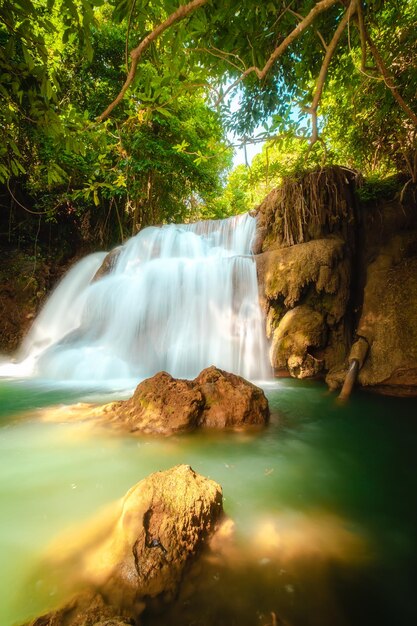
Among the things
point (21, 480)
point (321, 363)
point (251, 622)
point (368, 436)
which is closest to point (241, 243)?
point (321, 363)

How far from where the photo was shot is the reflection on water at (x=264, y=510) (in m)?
1.39

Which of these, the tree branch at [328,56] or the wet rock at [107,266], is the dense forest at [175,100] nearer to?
the tree branch at [328,56]

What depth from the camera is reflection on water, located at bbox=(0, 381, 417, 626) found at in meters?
1.39

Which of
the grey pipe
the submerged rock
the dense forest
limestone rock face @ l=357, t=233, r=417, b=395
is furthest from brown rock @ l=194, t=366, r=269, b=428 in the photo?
limestone rock face @ l=357, t=233, r=417, b=395

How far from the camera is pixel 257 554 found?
1642mm

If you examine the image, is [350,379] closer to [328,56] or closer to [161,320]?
[161,320]

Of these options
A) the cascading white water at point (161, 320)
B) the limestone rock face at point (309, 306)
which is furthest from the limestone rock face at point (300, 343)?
the cascading white water at point (161, 320)

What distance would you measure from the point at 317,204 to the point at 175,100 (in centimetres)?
458

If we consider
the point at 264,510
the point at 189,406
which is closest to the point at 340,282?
the point at 189,406

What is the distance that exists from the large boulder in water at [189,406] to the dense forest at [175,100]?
218 centimetres

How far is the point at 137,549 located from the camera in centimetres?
150

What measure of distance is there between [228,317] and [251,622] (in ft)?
18.9

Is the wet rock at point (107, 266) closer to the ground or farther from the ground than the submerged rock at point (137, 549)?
farther from the ground

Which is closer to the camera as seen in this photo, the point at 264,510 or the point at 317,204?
the point at 264,510
